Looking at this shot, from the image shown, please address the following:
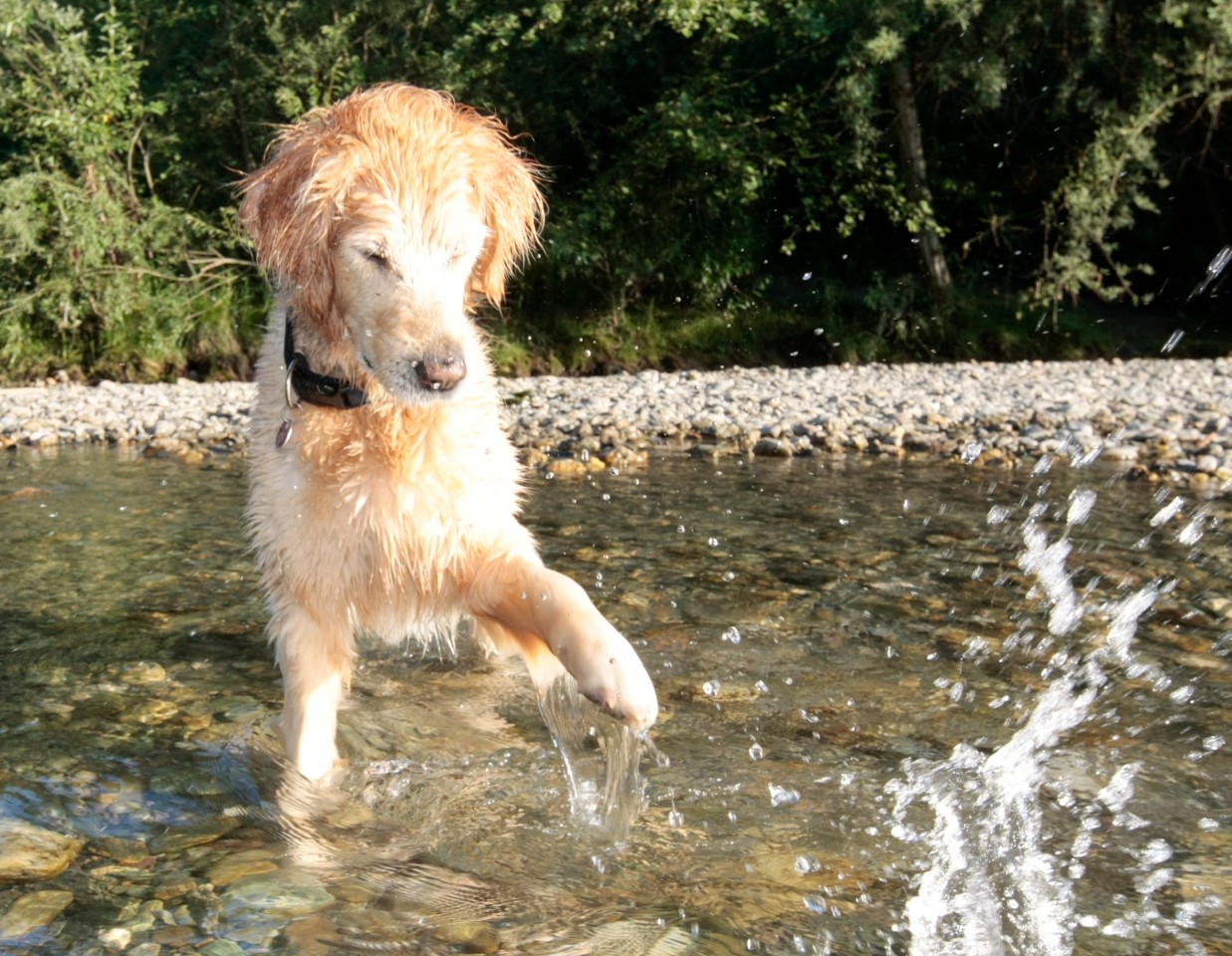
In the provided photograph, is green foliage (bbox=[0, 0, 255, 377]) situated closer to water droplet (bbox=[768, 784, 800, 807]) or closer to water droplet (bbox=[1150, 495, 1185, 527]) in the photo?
water droplet (bbox=[1150, 495, 1185, 527])

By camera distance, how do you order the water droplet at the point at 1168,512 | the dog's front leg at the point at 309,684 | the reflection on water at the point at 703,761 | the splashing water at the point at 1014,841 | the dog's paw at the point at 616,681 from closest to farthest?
1. the splashing water at the point at 1014,841
2. the reflection on water at the point at 703,761
3. the dog's paw at the point at 616,681
4. the dog's front leg at the point at 309,684
5. the water droplet at the point at 1168,512

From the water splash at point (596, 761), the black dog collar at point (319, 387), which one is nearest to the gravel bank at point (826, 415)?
the water splash at point (596, 761)

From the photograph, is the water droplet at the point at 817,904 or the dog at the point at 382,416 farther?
the dog at the point at 382,416

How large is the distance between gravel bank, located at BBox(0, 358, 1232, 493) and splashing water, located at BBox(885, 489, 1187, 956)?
435 cm

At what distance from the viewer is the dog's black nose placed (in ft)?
11.6

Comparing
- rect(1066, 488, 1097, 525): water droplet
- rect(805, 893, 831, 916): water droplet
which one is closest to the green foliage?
rect(1066, 488, 1097, 525): water droplet

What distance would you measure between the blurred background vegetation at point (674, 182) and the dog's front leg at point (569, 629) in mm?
11528

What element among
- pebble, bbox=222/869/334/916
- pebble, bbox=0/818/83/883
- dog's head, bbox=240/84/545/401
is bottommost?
pebble, bbox=0/818/83/883

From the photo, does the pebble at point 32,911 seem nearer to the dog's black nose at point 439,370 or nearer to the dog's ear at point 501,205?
the dog's black nose at point 439,370

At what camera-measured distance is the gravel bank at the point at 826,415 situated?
9.74 m

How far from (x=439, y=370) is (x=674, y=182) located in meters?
12.9

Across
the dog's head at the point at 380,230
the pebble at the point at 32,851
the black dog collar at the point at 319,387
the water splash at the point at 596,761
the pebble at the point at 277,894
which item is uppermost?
the dog's head at the point at 380,230

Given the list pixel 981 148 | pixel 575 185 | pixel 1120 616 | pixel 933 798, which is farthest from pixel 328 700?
pixel 981 148

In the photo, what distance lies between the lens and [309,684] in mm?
4008
